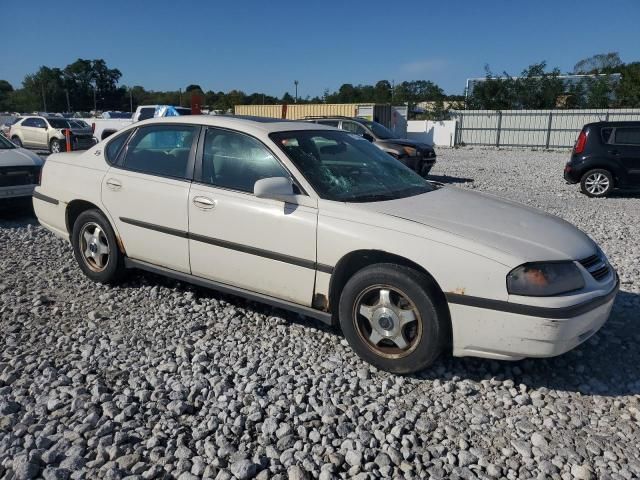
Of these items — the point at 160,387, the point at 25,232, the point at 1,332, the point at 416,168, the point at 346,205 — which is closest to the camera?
the point at 160,387

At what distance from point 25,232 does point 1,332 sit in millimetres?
3542

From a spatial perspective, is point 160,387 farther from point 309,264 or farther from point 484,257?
point 484,257

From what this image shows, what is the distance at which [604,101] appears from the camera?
35.9 m

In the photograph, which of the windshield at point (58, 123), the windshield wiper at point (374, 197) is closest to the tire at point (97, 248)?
the windshield wiper at point (374, 197)

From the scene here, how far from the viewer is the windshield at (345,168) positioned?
372 centimetres

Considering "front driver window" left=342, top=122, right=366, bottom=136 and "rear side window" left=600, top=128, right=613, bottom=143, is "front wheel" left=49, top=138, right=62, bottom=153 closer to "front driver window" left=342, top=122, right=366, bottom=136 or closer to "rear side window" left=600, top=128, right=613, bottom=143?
"front driver window" left=342, top=122, right=366, bottom=136

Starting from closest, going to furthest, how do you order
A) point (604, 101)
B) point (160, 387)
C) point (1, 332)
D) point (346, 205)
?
point (160, 387) < point (346, 205) < point (1, 332) < point (604, 101)

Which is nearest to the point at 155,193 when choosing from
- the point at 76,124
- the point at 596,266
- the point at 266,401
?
the point at 266,401

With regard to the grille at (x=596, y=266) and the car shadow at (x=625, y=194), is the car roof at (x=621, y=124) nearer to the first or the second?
the car shadow at (x=625, y=194)

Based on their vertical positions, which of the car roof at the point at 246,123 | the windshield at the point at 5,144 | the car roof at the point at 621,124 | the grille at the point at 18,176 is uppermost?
the car roof at the point at 621,124

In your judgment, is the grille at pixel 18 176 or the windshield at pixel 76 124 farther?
the windshield at pixel 76 124

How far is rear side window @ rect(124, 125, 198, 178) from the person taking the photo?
168 inches

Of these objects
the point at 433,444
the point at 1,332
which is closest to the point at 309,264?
the point at 433,444

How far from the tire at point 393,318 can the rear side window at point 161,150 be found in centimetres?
174
